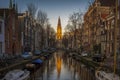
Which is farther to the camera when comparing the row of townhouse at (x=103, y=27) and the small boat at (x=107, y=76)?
the row of townhouse at (x=103, y=27)

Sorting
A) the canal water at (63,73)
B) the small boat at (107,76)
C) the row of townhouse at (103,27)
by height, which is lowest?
the canal water at (63,73)

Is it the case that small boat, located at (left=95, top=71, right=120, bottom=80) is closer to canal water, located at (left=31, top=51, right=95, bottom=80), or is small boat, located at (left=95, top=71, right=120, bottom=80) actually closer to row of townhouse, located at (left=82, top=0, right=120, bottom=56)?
canal water, located at (left=31, top=51, right=95, bottom=80)

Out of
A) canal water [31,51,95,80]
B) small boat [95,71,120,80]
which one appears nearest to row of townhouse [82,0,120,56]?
canal water [31,51,95,80]

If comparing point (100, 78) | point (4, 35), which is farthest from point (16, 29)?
point (100, 78)

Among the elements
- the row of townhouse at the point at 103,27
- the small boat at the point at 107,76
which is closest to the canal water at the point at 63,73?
the small boat at the point at 107,76

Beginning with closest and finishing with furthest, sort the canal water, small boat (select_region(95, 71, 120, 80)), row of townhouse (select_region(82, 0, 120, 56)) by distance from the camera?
small boat (select_region(95, 71, 120, 80)) < the canal water < row of townhouse (select_region(82, 0, 120, 56))

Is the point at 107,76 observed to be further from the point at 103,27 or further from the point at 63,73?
the point at 103,27

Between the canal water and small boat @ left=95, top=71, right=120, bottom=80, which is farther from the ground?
small boat @ left=95, top=71, right=120, bottom=80

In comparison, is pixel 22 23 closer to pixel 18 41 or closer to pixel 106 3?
Answer: pixel 18 41

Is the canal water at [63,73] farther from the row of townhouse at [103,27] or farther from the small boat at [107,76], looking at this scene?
the row of townhouse at [103,27]

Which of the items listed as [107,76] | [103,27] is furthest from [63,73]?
[103,27]

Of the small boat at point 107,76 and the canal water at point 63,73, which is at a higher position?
the small boat at point 107,76

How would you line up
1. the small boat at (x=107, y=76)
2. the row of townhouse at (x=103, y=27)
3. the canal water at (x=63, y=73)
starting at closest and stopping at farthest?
the small boat at (x=107, y=76) → the canal water at (x=63, y=73) → the row of townhouse at (x=103, y=27)

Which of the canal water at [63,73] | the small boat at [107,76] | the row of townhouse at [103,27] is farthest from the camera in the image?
the row of townhouse at [103,27]
